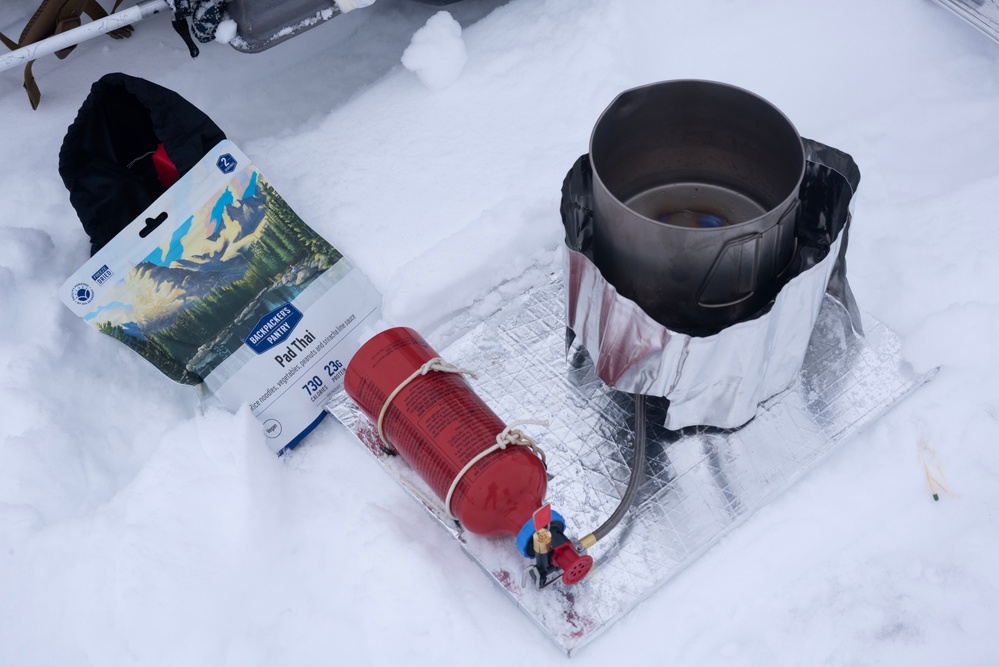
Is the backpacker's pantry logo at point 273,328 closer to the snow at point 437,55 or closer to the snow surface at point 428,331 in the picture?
the snow surface at point 428,331

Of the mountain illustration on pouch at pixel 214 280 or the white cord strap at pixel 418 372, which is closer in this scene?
the white cord strap at pixel 418 372

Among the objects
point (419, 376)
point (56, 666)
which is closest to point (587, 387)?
point (419, 376)

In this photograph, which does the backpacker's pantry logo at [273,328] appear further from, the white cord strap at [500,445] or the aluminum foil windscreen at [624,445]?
the white cord strap at [500,445]

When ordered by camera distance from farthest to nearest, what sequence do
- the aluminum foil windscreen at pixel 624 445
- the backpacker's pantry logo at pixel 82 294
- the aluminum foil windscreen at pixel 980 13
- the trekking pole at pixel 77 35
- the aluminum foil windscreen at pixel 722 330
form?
the aluminum foil windscreen at pixel 980 13
the trekking pole at pixel 77 35
the backpacker's pantry logo at pixel 82 294
the aluminum foil windscreen at pixel 624 445
the aluminum foil windscreen at pixel 722 330

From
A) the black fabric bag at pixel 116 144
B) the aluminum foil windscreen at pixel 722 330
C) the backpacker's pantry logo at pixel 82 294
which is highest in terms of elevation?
the black fabric bag at pixel 116 144

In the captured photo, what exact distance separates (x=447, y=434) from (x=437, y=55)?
39.1 inches

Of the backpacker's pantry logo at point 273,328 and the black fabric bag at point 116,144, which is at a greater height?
the black fabric bag at point 116,144

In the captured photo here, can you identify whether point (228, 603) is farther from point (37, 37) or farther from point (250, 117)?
point (37, 37)

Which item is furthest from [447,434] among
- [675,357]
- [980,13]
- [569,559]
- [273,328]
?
[980,13]

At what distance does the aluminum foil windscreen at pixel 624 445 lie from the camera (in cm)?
138

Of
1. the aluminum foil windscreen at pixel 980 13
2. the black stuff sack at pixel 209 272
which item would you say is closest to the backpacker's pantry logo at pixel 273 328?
the black stuff sack at pixel 209 272

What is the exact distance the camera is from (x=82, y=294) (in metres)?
1.53

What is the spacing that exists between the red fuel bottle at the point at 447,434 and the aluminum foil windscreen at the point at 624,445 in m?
0.09

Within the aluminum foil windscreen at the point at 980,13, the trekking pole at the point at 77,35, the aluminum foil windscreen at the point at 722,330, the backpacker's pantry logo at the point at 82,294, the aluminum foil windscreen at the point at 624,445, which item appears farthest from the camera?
the aluminum foil windscreen at the point at 980,13
